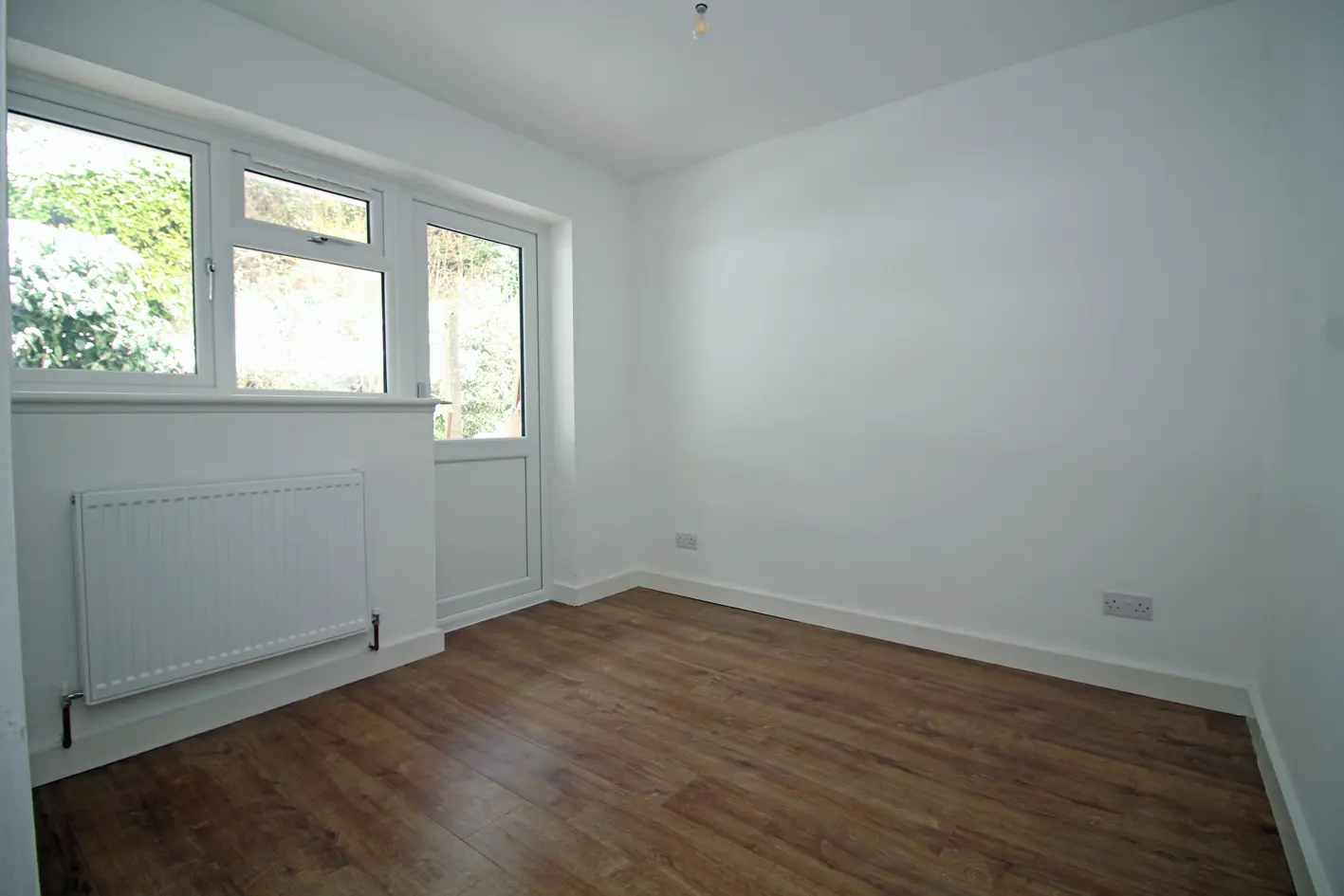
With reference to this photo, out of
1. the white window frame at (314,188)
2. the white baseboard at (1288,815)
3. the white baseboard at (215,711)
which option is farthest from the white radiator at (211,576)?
the white baseboard at (1288,815)

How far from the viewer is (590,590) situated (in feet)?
13.2

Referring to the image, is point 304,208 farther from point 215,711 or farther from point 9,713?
point 9,713

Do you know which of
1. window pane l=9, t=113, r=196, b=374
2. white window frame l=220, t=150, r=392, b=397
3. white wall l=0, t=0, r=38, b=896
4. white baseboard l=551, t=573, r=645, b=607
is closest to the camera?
white wall l=0, t=0, r=38, b=896

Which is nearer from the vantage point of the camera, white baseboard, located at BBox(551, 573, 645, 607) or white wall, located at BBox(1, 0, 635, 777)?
white wall, located at BBox(1, 0, 635, 777)

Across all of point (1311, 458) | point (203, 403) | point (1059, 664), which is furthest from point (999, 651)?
point (203, 403)

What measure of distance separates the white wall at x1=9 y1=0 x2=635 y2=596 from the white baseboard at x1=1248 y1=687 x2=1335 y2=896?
3.16 m

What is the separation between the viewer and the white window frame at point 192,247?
2178mm

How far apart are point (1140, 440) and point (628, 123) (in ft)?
9.44

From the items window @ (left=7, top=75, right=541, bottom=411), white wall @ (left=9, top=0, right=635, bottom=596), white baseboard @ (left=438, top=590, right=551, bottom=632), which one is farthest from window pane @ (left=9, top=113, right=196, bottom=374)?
white baseboard @ (left=438, top=590, right=551, bottom=632)

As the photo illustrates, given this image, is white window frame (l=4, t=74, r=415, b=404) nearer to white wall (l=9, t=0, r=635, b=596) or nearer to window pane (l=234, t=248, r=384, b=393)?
window pane (l=234, t=248, r=384, b=393)

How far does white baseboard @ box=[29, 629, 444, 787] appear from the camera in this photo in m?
2.07

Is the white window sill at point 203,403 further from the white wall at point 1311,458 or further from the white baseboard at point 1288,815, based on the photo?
the white baseboard at point 1288,815

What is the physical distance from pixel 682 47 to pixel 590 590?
2.97 m

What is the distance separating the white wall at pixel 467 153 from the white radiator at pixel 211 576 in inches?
57.6
